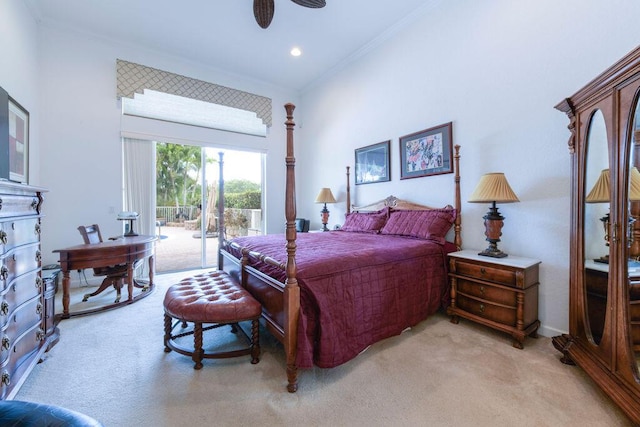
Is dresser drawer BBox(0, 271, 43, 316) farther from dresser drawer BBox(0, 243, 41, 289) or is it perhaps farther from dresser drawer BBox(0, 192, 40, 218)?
dresser drawer BBox(0, 192, 40, 218)

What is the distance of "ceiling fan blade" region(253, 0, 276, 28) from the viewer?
8.67ft

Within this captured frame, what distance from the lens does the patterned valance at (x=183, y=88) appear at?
13.0ft

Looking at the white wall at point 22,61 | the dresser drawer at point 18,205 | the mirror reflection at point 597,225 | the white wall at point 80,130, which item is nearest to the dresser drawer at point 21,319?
the dresser drawer at point 18,205

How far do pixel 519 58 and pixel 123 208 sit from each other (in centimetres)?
527

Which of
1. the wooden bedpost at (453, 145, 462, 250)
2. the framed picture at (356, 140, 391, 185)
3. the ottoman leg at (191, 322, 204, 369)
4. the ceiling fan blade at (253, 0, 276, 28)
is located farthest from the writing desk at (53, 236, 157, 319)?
the wooden bedpost at (453, 145, 462, 250)

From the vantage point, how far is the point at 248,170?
5.39 meters

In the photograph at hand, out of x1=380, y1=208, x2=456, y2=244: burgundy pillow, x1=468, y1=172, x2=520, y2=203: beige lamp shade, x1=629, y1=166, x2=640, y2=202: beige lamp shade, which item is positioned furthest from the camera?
x1=380, y1=208, x2=456, y2=244: burgundy pillow

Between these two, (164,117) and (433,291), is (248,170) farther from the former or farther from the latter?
(433,291)

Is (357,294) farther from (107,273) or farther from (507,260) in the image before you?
(107,273)

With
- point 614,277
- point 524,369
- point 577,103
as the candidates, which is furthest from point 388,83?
point 524,369

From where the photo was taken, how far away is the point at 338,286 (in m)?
1.78

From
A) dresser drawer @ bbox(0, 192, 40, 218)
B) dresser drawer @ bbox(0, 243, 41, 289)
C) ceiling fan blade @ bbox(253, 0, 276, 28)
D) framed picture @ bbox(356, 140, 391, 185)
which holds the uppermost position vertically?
ceiling fan blade @ bbox(253, 0, 276, 28)

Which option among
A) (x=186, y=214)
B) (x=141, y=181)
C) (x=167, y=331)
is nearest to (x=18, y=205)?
(x=167, y=331)

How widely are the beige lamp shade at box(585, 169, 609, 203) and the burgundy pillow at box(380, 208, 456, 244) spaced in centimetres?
120
